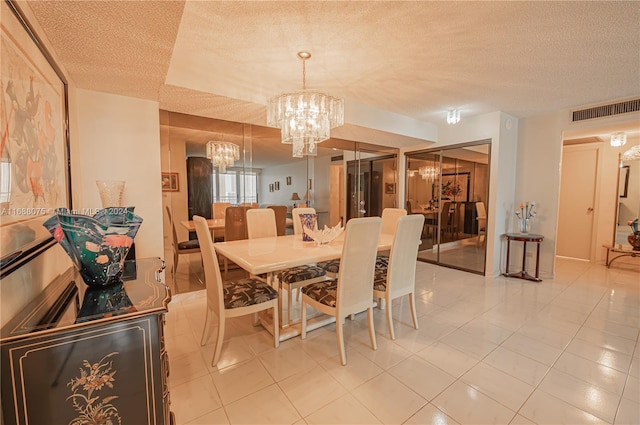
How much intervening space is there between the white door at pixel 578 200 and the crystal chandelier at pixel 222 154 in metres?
6.00

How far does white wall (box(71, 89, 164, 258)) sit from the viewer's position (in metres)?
2.41

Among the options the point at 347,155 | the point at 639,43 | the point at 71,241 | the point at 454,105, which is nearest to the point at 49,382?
the point at 71,241

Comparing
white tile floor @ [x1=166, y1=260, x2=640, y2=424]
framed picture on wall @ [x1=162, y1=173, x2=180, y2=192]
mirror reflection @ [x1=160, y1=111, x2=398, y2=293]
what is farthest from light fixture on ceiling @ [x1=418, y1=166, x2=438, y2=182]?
framed picture on wall @ [x1=162, y1=173, x2=180, y2=192]

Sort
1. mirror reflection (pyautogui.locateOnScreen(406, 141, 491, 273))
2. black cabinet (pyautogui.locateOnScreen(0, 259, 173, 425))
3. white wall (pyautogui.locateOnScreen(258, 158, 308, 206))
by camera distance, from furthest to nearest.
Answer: white wall (pyautogui.locateOnScreen(258, 158, 308, 206)) < mirror reflection (pyautogui.locateOnScreen(406, 141, 491, 273)) < black cabinet (pyautogui.locateOnScreen(0, 259, 173, 425))

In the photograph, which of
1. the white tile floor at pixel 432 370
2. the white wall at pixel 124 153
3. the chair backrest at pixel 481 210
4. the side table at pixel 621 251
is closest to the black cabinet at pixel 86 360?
the white tile floor at pixel 432 370

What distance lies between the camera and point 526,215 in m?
4.22

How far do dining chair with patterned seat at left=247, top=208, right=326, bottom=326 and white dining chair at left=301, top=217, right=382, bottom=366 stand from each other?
35cm

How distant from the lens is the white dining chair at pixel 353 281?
199 centimetres

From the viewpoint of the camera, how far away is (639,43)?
2.15 m

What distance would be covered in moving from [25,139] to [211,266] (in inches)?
48.2

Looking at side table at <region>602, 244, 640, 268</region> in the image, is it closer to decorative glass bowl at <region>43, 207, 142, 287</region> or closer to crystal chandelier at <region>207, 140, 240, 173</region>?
crystal chandelier at <region>207, 140, 240, 173</region>

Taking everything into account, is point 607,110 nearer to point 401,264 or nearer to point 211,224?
point 401,264

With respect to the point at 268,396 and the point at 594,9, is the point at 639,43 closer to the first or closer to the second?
the point at 594,9

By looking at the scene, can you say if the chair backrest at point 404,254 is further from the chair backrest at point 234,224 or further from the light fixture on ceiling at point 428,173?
the light fixture on ceiling at point 428,173
